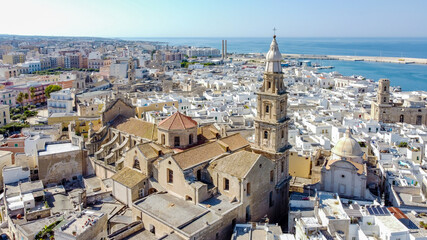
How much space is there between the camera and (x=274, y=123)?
2358 cm

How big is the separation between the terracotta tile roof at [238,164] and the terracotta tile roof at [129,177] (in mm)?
5393

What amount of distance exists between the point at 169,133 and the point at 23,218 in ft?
34.9

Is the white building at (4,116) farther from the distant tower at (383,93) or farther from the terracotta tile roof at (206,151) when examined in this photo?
the distant tower at (383,93)

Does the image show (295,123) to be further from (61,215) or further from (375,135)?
(61,215)

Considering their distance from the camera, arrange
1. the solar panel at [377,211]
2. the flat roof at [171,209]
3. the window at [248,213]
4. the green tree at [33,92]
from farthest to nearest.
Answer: the green tree at [33,92] < the window at [248,213] < the solar panel at [377,211] < the flat roof at [171,209]

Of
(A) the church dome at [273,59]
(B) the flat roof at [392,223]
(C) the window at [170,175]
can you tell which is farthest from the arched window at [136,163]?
(B) the flat roof at [392,223]

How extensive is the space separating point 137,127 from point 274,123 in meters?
11.8

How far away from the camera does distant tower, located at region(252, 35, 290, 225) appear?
2362cm

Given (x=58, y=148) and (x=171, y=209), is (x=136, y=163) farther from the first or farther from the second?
(x=58, y=148)

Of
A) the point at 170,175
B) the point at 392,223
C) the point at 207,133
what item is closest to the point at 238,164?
the point at 170,175

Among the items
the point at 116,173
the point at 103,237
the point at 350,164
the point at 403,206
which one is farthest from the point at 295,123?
the point at 103,237

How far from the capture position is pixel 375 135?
120 ft

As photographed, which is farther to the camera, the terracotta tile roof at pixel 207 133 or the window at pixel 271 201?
the terracotta tile roof at pixel 207 133

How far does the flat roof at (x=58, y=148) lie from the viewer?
99.1 ft
